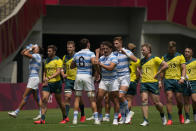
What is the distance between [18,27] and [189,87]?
43.9ft

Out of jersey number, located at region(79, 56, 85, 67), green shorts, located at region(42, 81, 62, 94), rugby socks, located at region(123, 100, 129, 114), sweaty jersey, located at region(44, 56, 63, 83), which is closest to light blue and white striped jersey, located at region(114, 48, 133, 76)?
rugby socks, located at region(123, 100, 129, 114)

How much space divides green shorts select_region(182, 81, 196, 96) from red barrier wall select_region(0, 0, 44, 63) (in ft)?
38.0

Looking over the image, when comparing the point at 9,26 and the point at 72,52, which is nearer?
the point at 72,52

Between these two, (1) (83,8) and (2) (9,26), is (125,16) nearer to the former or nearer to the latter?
(1) (83,8)

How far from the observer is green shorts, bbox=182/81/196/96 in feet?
53.8

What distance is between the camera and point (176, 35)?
37.6 meters

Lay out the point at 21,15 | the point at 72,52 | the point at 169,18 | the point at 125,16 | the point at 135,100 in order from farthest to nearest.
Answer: the point at 125,16 → the point at 169,18 → the point at 21,15 → the point at 135,100 → the point at 72,52

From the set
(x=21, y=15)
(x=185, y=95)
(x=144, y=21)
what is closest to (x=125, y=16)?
(x=144, y=21)

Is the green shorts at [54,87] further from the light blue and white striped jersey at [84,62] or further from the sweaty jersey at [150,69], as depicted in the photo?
the sweaty jersey at [150,69]

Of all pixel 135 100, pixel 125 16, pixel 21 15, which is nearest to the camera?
pixel 135 100

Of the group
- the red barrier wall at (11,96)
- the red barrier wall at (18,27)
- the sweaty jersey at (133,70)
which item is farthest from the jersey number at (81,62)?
the red barrier wall at (18,27)

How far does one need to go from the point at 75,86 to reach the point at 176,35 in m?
23.5

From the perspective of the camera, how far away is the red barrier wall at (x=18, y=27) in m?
26.4

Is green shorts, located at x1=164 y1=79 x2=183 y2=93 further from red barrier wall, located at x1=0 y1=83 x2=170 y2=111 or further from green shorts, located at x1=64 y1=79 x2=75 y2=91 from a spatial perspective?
red barrier wall, located at x1=0 y1=83 x2=170 y2=111
